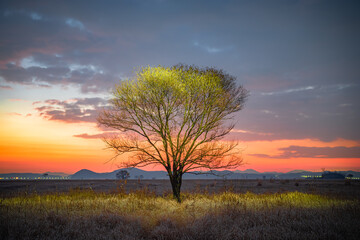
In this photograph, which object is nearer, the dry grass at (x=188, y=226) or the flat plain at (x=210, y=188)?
the dry grass at (x=188, y=226)

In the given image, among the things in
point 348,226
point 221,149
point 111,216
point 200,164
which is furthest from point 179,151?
point 348,226

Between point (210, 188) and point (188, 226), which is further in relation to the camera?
point (210, 188)

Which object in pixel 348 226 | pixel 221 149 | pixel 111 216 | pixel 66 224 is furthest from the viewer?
pixel 221 149

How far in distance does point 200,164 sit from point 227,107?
12.7 ft

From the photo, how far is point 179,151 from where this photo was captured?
1394 centimetres

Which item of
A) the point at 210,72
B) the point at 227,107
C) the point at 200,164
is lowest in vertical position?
the point at 200,164

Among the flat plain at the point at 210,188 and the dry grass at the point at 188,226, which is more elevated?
the dry grass at the point at 188,226

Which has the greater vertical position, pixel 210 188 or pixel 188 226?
pixel 188 226

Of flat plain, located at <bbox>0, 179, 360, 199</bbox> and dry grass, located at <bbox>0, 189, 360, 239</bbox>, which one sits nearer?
dry grass, located at <bbox>0, 189, 360, 239</bbox>

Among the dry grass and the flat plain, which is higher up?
the dry grass

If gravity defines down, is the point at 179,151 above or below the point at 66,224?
above

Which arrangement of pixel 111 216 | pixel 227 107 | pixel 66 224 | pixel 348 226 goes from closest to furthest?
pixel 348 226 < pixel 66 224 < pixel 111 216 < pixel 227 107

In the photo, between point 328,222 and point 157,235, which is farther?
point 328,222

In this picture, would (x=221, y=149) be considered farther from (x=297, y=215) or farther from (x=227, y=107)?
(x=297, y=215)
